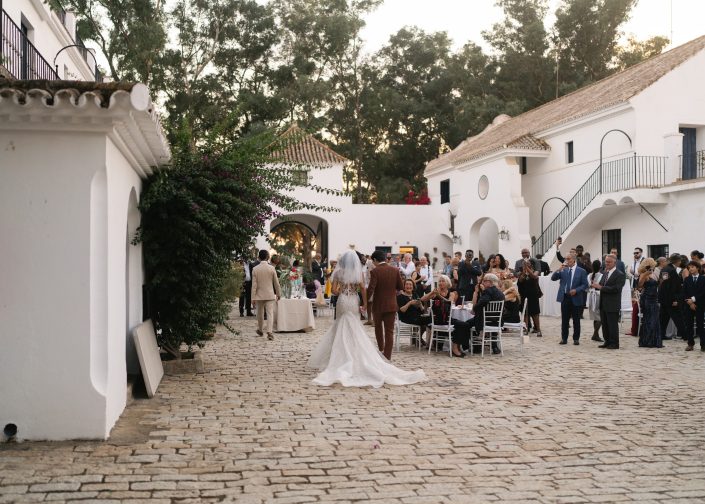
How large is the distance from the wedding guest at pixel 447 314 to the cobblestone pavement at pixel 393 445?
7.44 feet

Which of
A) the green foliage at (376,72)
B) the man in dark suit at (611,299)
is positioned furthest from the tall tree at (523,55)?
the man in dark suit at (611,299)

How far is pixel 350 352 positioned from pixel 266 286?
16.9 feet

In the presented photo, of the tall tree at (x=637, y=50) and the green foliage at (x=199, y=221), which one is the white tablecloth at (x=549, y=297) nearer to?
the green foliage at (x=199, y=221)

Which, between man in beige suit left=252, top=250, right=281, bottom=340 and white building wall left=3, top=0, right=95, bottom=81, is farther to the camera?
white building wall left=3, top=0, right=95, bottom=81

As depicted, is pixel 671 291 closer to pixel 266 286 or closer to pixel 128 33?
pixel 266 286

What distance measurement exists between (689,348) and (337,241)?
945 inches

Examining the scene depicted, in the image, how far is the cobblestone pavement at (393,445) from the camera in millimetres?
5461

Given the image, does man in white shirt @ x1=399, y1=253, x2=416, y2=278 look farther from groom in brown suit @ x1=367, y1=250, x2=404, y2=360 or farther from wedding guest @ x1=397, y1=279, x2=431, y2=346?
groom in brown suit @ x1=367, y1=250, x2=404, y2=360

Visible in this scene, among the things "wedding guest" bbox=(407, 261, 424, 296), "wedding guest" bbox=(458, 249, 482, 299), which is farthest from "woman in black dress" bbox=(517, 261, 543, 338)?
"wedding guest" bbox=(407, 261, 424, 296)

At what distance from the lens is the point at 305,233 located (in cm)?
4497

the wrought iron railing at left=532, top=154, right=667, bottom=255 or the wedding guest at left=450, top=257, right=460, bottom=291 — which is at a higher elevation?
the wrought iron railing at left=532, top=154, right=667, bottom=255

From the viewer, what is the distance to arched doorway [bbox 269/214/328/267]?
3763cm

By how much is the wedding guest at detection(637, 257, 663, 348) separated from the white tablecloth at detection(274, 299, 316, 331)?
7.57 metres

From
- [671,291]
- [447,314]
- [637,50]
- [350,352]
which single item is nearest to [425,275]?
[447,314]
